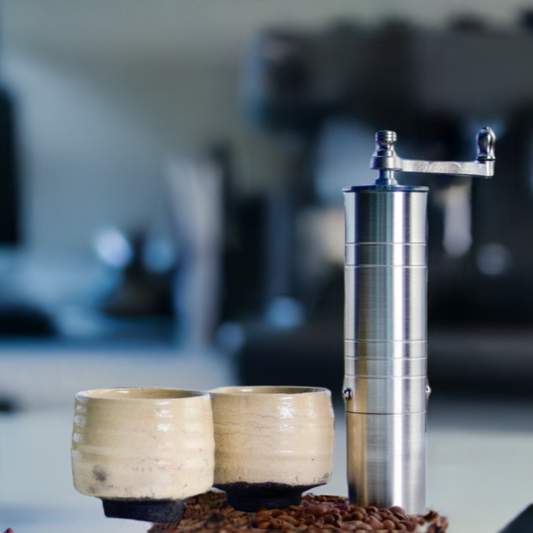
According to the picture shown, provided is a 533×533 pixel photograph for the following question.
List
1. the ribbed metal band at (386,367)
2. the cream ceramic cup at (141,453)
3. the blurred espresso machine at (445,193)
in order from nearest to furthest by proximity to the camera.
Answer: the cream ceramic cup at (141,453)
the ribbed metal band at (386,367)
the blurred espresso machine at (445,193)

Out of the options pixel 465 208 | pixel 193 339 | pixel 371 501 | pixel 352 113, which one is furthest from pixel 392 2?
pixel 371 501

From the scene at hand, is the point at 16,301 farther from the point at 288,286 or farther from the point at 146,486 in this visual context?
the point at 146,486

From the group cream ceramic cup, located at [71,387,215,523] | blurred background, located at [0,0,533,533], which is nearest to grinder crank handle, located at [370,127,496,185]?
cream ceramic cup, located at [71,387,215,523]

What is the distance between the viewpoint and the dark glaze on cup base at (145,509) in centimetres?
74

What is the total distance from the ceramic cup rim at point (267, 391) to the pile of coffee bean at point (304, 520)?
9cm

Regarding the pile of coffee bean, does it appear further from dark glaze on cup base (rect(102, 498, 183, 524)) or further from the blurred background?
the blurred background

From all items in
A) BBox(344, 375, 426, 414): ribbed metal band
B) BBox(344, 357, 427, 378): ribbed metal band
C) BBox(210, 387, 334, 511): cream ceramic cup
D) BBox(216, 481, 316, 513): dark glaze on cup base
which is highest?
BBox(344, 357, 427, 378): ribbed metal band

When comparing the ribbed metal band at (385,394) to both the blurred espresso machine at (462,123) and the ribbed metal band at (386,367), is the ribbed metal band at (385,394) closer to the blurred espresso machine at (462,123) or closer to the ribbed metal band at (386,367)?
the ribbed metal band at (386,367)

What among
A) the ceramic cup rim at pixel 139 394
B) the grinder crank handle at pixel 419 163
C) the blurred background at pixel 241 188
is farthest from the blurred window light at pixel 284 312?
the ceramic cup rim at pixel 139 394

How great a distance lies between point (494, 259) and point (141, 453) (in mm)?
1827

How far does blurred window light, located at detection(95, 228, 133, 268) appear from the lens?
8.11ft

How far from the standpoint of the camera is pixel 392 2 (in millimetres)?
2443

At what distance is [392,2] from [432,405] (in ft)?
3.08

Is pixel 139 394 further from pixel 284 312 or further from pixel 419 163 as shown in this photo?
pixel 284 312
